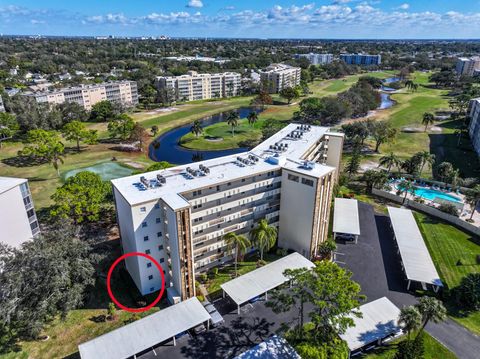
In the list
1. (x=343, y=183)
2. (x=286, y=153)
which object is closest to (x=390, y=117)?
(x=343, y=183)

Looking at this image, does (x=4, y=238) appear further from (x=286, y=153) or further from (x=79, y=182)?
(x=286, y=153)

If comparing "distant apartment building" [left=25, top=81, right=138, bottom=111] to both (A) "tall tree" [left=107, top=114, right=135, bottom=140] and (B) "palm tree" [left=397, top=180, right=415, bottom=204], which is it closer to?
(A) "tall tree" [left=107, top=114, right=135, bottom=140]

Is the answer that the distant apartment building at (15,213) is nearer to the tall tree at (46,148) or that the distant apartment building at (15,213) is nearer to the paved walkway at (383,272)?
the tall tree at (46,148)

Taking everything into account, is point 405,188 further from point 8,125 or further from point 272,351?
point 8,125

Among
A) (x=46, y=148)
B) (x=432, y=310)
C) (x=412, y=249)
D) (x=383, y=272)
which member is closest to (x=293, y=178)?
(x=383, y=272)

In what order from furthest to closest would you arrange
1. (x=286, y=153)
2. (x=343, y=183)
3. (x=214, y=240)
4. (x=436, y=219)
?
(x=343, y=183)
(x=436, y=219)
(x=286, y=153)
(x=214, y=240)

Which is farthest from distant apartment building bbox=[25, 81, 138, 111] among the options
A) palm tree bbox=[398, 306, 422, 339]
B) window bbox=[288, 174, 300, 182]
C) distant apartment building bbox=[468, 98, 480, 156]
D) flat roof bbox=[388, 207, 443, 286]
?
palm tree bbox=[398, 306, 422, 339]
